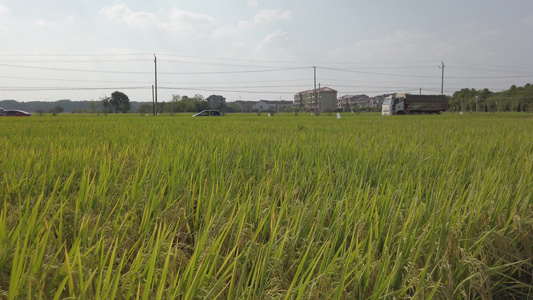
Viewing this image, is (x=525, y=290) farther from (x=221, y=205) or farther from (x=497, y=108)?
(x=497, y=108)

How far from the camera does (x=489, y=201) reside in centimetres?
126

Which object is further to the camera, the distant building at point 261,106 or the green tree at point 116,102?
the distant building at point 261,106

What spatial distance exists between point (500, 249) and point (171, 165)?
1.86 m

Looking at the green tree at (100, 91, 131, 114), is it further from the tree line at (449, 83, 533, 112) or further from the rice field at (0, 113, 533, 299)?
the rice field at (0, 113, 533, 299)

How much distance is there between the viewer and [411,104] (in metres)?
31.4

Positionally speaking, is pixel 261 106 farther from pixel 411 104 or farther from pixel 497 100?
pixel 411 104

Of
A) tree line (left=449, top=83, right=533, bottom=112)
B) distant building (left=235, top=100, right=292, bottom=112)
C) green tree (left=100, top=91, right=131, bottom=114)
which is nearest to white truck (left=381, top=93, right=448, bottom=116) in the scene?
tree line (left=449, top=83, right=533, bottom=112)

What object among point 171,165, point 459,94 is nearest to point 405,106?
point 171,165

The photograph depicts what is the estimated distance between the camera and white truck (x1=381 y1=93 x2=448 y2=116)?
31250mm

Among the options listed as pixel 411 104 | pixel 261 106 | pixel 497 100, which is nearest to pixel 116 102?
pixel 261 106

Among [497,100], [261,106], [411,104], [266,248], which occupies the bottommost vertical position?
[266,248]

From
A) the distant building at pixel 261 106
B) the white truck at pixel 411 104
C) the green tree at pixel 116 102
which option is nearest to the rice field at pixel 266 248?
the white truck at pixel 411 104

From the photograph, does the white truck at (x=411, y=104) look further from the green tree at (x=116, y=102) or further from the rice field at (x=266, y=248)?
the green tree at (x=116, y=102)

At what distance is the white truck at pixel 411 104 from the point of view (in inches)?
1230
